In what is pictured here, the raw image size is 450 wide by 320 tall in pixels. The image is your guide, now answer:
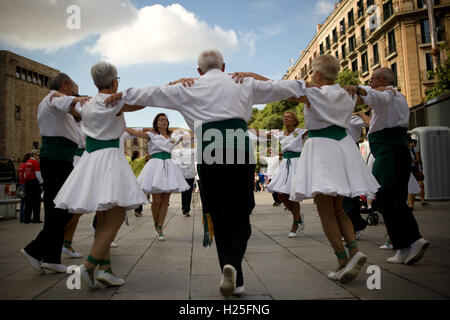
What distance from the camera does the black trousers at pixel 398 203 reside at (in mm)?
4070

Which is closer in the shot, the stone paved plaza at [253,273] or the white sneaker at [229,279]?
the white sneaker at [229,279]

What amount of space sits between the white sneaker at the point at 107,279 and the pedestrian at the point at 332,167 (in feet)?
6.52

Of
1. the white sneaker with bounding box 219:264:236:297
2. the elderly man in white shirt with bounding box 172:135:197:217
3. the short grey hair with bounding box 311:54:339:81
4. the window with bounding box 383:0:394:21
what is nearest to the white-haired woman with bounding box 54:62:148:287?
the white sneaker with bounding box 219:264:236:297

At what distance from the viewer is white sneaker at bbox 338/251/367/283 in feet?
10.4

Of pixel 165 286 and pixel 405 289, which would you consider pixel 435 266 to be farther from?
pixel 165 286

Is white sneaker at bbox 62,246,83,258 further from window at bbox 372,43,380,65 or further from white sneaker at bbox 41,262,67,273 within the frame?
window at bbox 372,43,380,65

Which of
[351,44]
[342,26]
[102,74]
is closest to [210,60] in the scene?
[102,74]

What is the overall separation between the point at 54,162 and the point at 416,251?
4266 millimetres

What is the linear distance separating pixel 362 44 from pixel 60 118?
41.9 meters

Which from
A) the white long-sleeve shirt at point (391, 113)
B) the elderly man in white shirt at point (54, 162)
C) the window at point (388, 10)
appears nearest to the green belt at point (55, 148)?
the elderly man in white shirt at point (54, 162)

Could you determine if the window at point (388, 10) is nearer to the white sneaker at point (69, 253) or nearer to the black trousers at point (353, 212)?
the black trousers at point (353, 212)

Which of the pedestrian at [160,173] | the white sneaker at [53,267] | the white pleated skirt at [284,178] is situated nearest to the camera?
the white sneaker at [53,267]

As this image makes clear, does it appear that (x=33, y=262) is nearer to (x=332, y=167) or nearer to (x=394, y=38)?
(x=332, y=167)

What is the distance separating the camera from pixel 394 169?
4.26m
